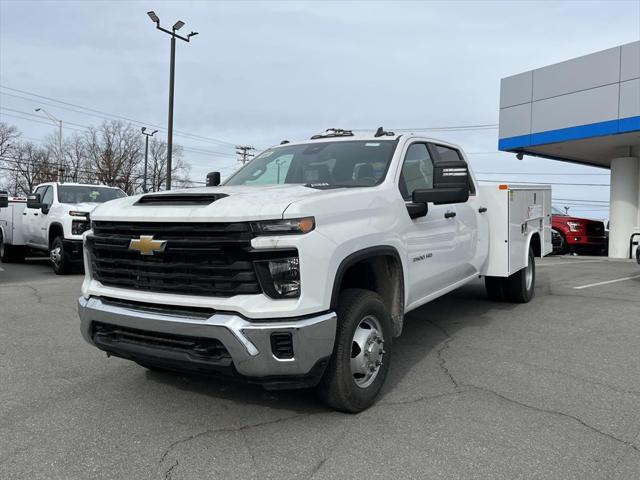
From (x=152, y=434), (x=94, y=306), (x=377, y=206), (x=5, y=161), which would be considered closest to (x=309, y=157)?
(x=377, y=206)

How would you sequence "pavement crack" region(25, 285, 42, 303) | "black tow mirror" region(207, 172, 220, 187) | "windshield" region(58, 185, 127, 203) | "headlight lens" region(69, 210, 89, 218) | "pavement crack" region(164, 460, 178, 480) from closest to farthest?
"pavement crack" region(164, 460, 178, 480), "black tow mirror" region(207, 172, 220, 187), "pavement crack" region(25, 285, 42, 303), "headlight lens" region(69, 210, 89, 218), "windshield" region(58, 185, 127, 203)

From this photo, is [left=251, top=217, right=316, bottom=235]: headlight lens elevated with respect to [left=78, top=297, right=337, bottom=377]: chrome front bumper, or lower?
elevated

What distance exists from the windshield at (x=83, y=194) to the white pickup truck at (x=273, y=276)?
29.0 ft

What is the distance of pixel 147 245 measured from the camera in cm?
331

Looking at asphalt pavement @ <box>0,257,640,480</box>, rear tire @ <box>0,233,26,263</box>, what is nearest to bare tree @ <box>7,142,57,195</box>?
rear tire @ <box>0,233,26,263</box>

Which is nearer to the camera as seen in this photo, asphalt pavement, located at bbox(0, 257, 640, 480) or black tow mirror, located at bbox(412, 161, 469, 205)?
asphalt pavement, located at bbox(0, 257, 640, 480)

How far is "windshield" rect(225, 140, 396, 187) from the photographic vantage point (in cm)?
442

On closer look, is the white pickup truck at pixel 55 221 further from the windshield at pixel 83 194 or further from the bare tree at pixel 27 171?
the bare tree at pixel 27 171

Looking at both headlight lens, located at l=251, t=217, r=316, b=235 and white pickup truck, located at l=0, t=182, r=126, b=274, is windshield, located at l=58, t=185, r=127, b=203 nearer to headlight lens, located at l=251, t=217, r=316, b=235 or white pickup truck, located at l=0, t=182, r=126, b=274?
white pickup truck, located at l=0, t=182, r=126, b=274

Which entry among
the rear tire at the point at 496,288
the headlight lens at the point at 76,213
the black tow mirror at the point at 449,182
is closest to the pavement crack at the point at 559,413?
the black tow mirror at the point at 449,182

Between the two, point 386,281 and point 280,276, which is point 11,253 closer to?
point 386,281

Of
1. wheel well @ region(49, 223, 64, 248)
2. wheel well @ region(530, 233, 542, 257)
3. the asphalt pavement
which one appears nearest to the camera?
the asphalt pavement

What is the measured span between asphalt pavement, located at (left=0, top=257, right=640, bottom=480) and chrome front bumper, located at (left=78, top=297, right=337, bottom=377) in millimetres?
486

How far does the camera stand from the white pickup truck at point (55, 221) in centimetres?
1091
